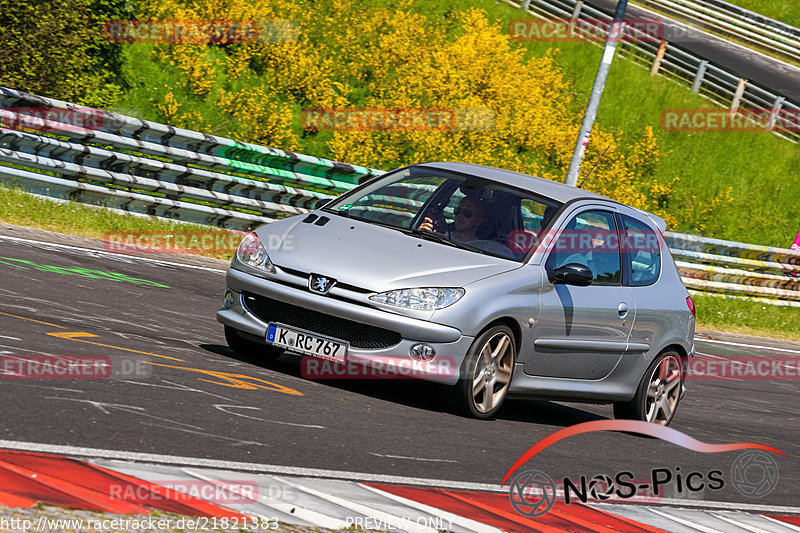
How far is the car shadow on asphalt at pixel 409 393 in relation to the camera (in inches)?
303

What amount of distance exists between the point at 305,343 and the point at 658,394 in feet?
10.8

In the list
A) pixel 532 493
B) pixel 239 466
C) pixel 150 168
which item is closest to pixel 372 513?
pixel 239 466

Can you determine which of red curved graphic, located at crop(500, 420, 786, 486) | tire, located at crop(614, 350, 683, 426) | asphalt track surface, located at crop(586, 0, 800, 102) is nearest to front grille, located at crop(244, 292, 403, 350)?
red curved graphic, located at crop(500, 420, 786, 486)

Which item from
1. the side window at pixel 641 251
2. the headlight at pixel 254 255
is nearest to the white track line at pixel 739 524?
the side window at pixel 641 251

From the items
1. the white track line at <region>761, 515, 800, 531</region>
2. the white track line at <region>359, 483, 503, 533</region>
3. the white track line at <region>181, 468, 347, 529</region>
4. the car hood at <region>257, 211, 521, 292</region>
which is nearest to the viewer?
the white track line at <region>181, 468, 347, 529</region>

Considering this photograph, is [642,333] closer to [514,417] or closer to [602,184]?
[514,417]

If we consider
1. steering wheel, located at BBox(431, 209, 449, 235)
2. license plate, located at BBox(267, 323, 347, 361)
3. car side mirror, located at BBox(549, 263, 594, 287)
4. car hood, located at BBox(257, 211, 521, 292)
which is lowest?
license plate, located at BBox(267, 323, 347, 361)

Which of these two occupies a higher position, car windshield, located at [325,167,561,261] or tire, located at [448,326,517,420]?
car windshield, located at [325,167,561,261]

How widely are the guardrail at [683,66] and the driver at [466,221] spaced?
22.1m

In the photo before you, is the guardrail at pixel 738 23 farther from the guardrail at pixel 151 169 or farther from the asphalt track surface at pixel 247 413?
the asphalt track surface at pixel 247 413

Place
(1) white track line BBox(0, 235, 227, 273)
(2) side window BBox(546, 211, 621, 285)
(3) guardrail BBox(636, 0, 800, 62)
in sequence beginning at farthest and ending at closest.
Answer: (3) guardrail BBox(636, 0, 800, 62) → (1) white track line BBox(0, 235, 227, 273) → (2) side window BBox(546, 211, 621, 285)

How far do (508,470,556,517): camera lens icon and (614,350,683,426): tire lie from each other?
114 inches

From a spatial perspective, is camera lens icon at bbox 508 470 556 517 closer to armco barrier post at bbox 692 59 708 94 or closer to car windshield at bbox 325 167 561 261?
car windshield at bbox 325 167 561 261

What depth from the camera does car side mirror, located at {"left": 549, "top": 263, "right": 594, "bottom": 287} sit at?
312 inches
